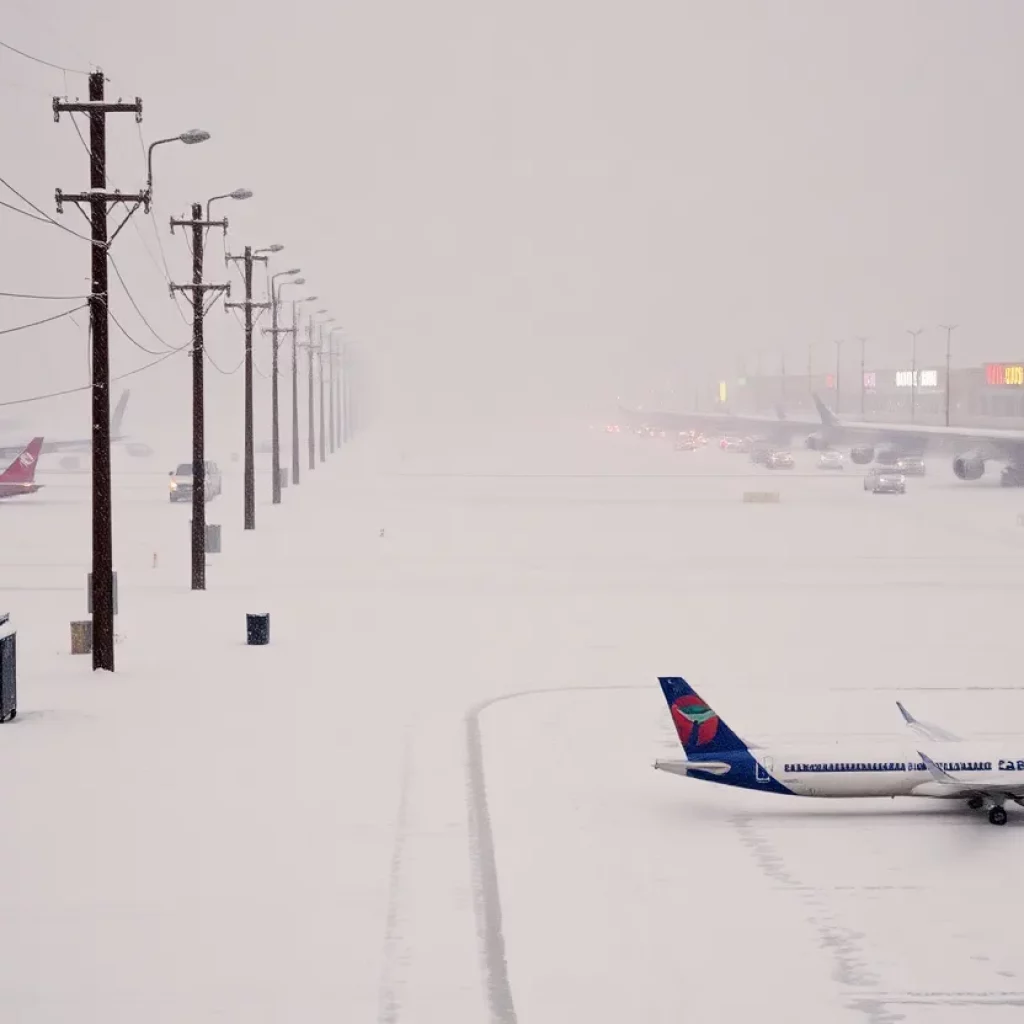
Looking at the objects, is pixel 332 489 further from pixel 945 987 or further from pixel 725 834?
pixel 945 987

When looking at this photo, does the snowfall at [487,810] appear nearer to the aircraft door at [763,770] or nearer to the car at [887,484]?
the aircraft door at [763,770]

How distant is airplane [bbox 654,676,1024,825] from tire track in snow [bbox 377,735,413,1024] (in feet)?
13.4

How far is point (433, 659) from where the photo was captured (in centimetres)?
3959

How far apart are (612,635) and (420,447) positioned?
146m

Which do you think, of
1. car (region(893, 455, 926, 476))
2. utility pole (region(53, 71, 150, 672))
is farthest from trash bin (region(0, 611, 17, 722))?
car (region(893, 455, 926, 476))

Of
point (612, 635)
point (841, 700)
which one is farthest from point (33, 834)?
point (612, 635)

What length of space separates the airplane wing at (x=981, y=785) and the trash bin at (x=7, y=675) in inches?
649

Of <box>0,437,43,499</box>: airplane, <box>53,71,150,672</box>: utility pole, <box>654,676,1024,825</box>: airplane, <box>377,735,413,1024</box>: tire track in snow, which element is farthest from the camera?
<box>0,437,43,499</box>: airplane

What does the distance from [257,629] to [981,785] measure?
70.0 ft

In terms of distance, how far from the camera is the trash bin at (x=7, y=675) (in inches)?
1192

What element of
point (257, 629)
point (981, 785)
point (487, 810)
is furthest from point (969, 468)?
point (487, 810)

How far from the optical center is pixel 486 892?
20781 mm

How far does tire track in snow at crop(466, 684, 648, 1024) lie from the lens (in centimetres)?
1716

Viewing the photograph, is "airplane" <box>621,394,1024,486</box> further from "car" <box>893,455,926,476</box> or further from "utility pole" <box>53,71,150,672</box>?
"utility pole" <box>53,71,150,672</box>
